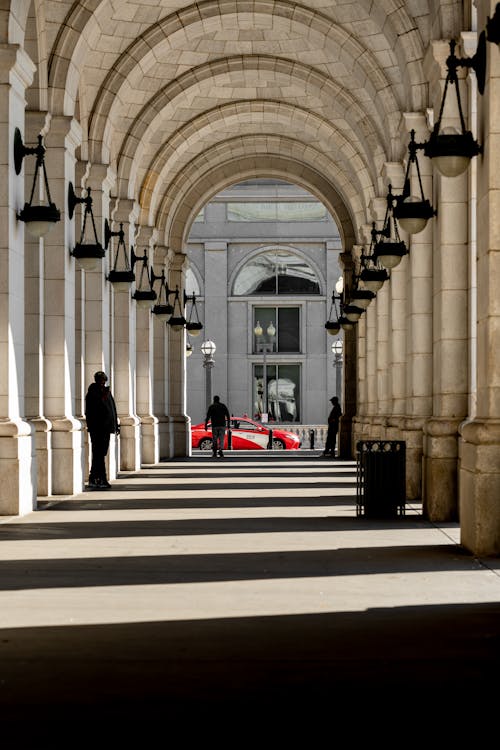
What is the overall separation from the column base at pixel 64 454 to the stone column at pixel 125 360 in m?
7.03

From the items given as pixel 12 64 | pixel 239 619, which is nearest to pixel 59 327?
pixel 12 64

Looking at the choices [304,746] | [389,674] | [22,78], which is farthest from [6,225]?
[304,746]

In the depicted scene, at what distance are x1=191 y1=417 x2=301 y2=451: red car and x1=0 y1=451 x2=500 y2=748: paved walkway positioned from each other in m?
29.0

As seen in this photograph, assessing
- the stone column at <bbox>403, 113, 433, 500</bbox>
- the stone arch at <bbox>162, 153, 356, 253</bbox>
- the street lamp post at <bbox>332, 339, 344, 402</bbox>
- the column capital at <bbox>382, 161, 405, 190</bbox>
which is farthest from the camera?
the street lamp post at <bbox>332, 339, 344, 402</bbox>

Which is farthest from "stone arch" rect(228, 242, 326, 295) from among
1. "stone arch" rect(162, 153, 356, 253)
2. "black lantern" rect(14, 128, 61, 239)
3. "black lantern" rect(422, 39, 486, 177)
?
"black lantern" rect(422, 39, 486, 177)

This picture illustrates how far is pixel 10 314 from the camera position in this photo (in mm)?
14953

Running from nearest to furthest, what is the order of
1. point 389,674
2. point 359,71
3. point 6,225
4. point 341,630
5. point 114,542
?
1. point 389,674
2. point 341,630
3. point 114,542
4. point 6,225
5. point 359,71

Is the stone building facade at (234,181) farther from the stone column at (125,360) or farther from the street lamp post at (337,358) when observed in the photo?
the street lamp post at (337,358)

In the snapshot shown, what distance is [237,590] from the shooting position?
9023 mm

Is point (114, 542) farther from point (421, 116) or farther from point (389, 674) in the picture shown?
point (421, 116)

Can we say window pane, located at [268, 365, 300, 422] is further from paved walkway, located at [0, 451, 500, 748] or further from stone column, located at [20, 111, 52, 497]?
paved walkway, located at [0, 451, 500, 748]

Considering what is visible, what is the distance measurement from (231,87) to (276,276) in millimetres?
28724

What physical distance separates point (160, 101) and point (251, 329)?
105 ft

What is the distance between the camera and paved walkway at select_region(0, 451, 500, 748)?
5602mm
